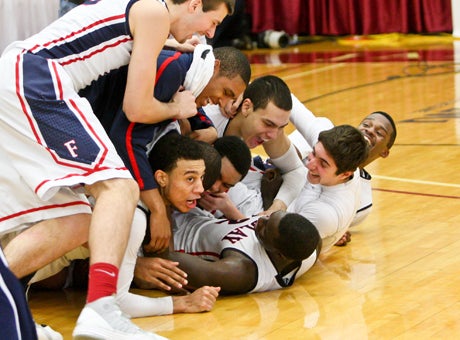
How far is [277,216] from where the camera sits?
4090 mm

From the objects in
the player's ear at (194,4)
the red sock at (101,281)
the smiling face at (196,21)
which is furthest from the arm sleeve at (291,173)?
the red sock at (101,281)

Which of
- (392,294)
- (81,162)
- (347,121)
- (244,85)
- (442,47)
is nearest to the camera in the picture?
(81,162)

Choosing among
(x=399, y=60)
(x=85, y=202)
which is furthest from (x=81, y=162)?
(x=399, y=60)

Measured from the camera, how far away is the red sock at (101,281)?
3340 millimetres

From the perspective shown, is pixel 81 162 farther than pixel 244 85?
No

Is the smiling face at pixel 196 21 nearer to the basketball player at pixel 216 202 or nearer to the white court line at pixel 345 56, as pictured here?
the basketball player at pixel 216 202

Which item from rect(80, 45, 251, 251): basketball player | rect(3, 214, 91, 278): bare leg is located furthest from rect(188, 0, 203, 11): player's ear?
rect(3, 214, 91, 278): bare leg

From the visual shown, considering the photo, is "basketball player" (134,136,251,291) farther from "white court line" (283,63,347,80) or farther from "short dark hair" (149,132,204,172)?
"white court line" (283,63,347,80)

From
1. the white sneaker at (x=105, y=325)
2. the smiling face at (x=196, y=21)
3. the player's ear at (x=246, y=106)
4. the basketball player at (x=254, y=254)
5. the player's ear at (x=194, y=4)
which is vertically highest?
Result: the player's ear at (x=194, y=4)

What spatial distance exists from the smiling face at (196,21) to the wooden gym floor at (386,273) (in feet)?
3.65

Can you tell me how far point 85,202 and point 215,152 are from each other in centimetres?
69

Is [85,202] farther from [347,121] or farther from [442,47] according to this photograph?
[442,47]

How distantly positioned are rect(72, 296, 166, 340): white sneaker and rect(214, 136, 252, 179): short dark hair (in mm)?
1265

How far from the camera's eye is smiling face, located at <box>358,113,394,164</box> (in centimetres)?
522
